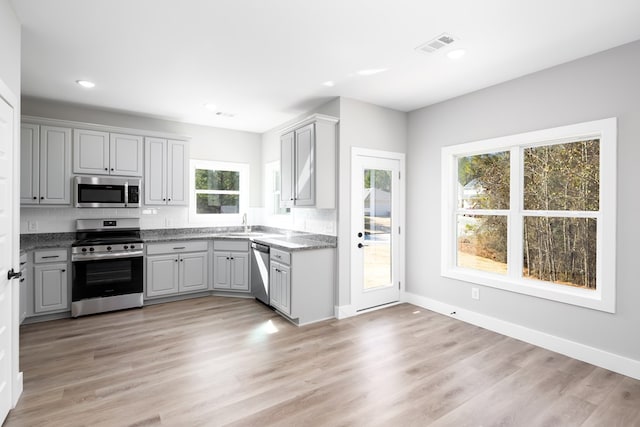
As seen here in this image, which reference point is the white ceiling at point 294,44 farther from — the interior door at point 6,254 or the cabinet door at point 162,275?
the cabinet door at point 162,275

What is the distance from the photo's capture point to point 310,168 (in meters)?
4.00

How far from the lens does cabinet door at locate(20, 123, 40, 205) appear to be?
3.93 m

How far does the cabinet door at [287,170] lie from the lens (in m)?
4.37

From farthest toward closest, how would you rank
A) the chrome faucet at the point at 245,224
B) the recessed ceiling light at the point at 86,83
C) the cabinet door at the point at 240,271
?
the chrome faucet at the point at 245,224 → the cabinet door at the point at 240,271 → the recessed ceiling light at the point at 86,83

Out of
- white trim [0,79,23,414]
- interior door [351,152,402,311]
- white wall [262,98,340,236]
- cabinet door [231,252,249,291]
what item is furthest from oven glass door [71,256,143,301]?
interior door [351,152,402,311]

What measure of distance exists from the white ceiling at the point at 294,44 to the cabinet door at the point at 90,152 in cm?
49

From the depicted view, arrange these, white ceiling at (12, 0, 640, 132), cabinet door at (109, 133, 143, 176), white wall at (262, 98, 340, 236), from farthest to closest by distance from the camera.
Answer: cabinet door at (109, 133, 143, 176) → white wall at (262, 98, 340, 236) → white ceiling at (12, 0, 640, 132)

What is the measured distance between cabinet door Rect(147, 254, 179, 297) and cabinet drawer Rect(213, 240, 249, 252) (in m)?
0.57

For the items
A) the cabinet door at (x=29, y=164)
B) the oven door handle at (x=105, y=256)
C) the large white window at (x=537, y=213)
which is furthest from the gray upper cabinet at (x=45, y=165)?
the large white window at (x=537, y=213)

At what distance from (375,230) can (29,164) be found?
4.32 m

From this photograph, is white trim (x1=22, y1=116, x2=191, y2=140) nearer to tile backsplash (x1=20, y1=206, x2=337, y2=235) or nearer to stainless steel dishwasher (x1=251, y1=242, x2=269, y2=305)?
tile backsplash (x1=20, y1=206, x2=337, y2=235)

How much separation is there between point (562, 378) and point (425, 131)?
9.91ft

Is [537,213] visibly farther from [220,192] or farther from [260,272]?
[220,192]

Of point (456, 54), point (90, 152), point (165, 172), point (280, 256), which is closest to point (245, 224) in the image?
point (165, 172)
